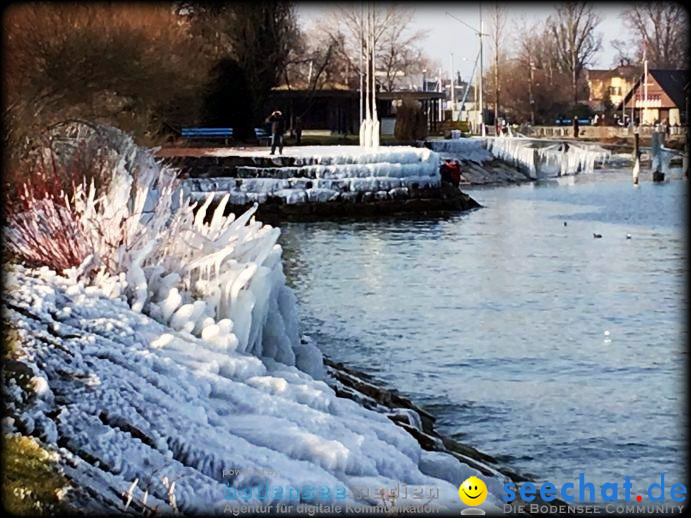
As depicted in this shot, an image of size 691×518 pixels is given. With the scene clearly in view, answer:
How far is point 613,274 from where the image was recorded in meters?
20.8

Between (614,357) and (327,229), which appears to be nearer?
(614,357)

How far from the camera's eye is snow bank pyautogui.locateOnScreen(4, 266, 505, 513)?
5.79m

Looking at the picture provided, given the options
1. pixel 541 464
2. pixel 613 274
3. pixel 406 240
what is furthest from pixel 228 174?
pixel 541 464

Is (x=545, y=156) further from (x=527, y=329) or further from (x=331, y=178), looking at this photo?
(x=527, y=329)

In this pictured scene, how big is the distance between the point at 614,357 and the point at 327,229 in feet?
59.8

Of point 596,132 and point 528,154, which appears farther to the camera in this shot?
point 596,132

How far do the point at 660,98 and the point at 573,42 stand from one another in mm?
8117

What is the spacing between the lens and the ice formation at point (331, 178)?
35.2 metres

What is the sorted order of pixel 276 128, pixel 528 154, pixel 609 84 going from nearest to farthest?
pixel 276 128 → pixel 528 154 → pixel 609 84

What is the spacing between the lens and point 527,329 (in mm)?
15367

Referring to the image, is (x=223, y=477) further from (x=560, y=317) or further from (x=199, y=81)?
(x=199, y=81)

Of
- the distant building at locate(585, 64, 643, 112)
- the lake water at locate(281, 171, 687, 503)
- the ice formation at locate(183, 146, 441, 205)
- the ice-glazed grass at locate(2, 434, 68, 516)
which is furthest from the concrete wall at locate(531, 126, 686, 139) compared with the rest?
the ice-glazed grass at locate(2, 434, 68, 516)

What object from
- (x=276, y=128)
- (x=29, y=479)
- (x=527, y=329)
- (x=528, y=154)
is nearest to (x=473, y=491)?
(x=29, y=479)

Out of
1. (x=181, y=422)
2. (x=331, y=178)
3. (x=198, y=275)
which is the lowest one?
(x=331, y=178)
